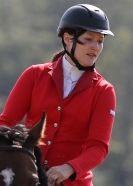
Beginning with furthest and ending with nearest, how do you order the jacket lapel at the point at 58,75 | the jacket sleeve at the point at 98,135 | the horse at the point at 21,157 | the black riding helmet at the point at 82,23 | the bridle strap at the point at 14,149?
the black riding helmet at the point at 82,23
the jacket lapel at the point at 58,75
the jacket sleeve at the point at 98,135
the bridle strap at the point at 14,149
the horse at the point at 21,157

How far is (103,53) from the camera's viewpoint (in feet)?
246

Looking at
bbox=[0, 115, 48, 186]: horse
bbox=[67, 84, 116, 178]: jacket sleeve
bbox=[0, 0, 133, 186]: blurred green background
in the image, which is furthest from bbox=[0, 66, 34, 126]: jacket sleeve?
bbox=[0, 0, 133, 186]: blurred green background

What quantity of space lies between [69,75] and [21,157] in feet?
4.47

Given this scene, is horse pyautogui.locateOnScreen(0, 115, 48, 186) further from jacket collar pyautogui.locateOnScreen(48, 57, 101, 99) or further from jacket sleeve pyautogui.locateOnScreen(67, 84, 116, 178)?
jacket collar pyautogui.locateOnScreen(48, 57, 101, 99)

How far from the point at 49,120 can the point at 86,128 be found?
0.95 ft

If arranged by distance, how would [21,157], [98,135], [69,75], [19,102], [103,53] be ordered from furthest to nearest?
[103,53], [69,75], [19,102], [98,135], [21,157]

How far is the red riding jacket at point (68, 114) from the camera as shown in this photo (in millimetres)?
7621

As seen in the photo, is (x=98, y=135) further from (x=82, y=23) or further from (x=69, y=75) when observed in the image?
(x=82, y=23)

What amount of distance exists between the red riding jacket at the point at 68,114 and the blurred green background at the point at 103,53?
42.0 meters

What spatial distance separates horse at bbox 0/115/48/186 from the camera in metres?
6.53

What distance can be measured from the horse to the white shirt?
0.92 metres

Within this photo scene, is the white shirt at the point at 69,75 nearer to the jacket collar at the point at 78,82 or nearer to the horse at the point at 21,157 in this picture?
the jacket collar at the point at 78,82

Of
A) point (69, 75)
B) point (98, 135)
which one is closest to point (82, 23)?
point (69, 75)

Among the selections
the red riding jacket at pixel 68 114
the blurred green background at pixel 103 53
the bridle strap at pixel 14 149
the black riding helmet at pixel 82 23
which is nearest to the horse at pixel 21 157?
the bridle strap at pixel 14 149
